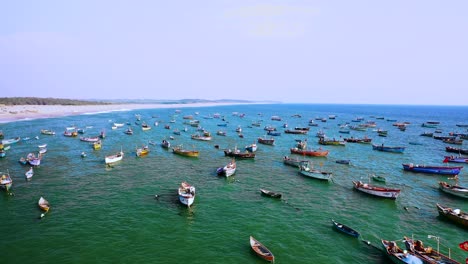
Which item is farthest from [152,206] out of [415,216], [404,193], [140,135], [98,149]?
[140,135]

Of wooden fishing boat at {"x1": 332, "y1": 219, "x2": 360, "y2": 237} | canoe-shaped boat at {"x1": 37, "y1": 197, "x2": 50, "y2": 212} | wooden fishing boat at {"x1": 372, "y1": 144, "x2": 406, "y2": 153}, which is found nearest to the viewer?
wooden fishing boat at {"x1": 332, "y1": 219, "x2": 360, "y2": 237}

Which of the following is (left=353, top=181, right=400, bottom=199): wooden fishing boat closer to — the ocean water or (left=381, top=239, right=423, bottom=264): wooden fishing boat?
the ocean water

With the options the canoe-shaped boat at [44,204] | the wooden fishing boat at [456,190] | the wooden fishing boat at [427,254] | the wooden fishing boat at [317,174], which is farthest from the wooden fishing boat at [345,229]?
the canoe-shaped boat at [44,204]

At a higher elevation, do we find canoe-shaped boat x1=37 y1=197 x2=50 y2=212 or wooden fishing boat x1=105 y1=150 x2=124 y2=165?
wooden fishing boat x1=105 y1=150 x2=124 y2=165

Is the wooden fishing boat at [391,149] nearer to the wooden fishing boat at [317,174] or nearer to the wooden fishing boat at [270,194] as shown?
the wooden fishing boat at [317,174]

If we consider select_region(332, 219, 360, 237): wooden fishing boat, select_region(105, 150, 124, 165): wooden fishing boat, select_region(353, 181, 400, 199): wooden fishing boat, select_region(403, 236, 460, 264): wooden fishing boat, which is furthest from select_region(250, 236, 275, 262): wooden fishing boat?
select_region(105, 150, 124, 165): wooden fishing boat

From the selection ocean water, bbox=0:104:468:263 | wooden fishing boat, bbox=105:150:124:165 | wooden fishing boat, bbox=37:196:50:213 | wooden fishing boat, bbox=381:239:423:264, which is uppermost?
wooden fishing boat, bbox=105:150:124:165

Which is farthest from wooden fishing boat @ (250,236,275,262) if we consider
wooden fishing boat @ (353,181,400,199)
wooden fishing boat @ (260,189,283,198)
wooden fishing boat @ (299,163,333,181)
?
wooden fishing boat @ (299,163,333,181)

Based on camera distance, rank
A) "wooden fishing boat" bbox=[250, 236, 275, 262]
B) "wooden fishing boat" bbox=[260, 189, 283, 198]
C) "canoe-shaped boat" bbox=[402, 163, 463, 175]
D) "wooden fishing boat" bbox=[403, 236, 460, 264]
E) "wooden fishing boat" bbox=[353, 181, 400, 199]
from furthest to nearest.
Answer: "canoe-shaped boat" bbox=[402, 163, 463, 175] → "wooden fishing boat" bbox=[353, 181, 400, 199] → "wooden fishing boat" bbox=[260, 189, 283, 198] → "wooden fishing boat" bbox=[250, 236, 275, 262] → "wooden fishing boat" bbox=[403, 236, 460, 264]

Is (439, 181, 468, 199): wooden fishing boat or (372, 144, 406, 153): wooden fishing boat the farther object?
(372, 144, 406, 153): wooden fishing boat
